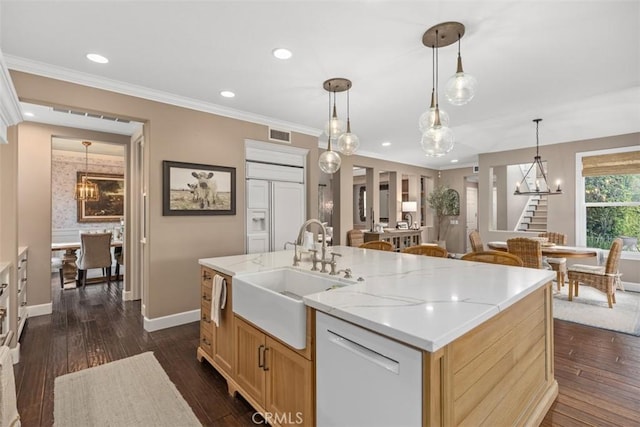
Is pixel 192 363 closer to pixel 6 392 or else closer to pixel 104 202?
pixel 6 392

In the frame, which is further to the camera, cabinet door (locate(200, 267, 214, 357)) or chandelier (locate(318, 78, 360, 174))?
chandelier (locate(318, 78, 360, 174))

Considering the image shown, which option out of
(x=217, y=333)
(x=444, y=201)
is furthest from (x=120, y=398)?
(x=444, y=201)

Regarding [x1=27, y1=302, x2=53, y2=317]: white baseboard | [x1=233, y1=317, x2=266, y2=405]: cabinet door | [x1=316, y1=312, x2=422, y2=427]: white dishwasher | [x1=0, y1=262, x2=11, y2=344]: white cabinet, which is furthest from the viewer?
[x1=27, y1=302, x2=53, y2=317]: white baseboard

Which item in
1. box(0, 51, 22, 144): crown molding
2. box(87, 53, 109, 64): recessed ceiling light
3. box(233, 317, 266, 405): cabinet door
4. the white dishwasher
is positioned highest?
box(87, 53, 109, 64): recessed ceiling light

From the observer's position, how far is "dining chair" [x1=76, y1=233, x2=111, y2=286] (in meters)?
5.00

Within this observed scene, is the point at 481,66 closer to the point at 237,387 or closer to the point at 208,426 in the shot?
the point at 237,387

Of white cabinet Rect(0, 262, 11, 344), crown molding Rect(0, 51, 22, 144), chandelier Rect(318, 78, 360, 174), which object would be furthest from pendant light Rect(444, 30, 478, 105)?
white cabinet Rect(0, 262, 11, 344)

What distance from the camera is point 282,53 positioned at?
2.58 metres

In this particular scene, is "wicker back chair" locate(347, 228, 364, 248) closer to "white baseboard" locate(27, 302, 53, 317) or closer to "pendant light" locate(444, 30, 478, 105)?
"pendant light" locate(444, 30, 478, 105)

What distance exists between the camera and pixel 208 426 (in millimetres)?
1888

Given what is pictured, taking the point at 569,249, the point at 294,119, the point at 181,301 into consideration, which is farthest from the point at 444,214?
the point at 181,301

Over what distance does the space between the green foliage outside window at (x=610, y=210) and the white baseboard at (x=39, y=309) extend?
8.77 meters

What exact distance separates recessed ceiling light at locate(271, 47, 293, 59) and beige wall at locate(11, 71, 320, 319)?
1655mm

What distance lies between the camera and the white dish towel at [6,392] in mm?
1203
